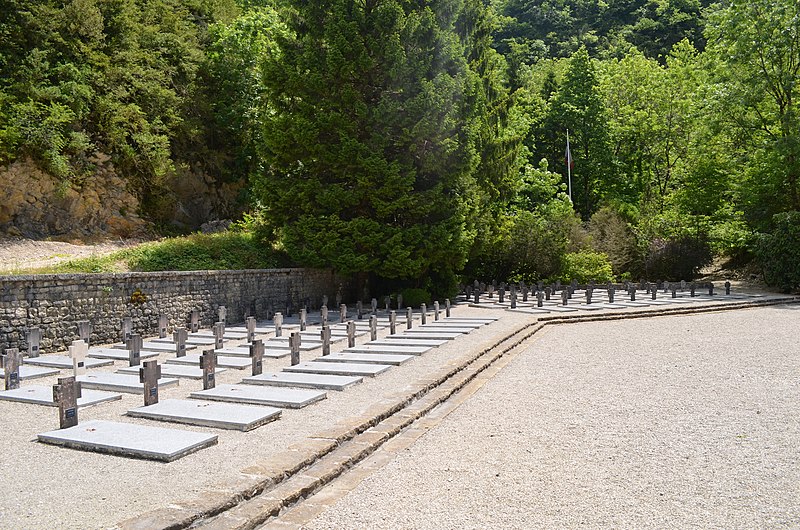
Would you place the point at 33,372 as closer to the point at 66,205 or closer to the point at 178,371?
the point at 178,371

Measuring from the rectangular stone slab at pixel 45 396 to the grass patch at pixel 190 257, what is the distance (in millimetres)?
6686

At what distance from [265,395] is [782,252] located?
78.4ft

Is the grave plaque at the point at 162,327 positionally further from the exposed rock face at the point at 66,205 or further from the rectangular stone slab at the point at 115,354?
the exposed rock face at the point at 66,205

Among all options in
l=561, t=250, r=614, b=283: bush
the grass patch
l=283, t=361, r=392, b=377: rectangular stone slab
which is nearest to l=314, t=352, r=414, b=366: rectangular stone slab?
l=283, t=361, r=392, b=377: rectangular stone slab

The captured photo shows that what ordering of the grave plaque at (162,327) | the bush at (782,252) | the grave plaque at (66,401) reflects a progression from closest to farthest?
1. the grave plaque at (66,401)
2. the grave plaque at (162,327)
3. the bush at (782,252)

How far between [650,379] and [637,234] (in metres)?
22.5

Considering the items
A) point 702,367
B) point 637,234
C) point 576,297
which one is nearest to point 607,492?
point 702,367

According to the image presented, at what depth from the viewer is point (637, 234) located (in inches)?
1150

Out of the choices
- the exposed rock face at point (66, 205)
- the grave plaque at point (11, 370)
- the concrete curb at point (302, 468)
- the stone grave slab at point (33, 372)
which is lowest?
the concrete curb at point (302, 468)

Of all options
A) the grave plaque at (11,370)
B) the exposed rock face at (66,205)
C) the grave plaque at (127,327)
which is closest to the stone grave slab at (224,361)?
the grave plaque at (11,370)

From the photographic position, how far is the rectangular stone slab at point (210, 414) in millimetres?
5902

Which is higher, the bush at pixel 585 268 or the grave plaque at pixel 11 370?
the bush at pixel 585 268

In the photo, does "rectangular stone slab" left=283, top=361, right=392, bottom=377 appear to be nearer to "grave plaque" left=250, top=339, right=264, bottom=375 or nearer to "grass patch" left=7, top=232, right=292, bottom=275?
"grave plaque" left=250, top=339, right=264, bottom=375

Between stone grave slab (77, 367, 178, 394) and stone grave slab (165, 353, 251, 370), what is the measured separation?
124cm
